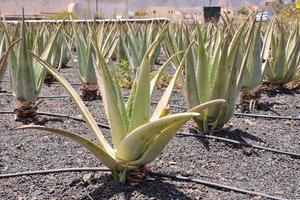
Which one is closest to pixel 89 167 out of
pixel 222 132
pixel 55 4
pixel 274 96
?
pixel 222 132

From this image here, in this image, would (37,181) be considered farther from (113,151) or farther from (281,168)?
(281,168)

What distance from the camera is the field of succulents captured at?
5.98 feet

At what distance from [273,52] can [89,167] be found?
2640mm

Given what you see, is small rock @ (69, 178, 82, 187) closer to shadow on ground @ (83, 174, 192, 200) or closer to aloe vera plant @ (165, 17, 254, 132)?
shadow on ground @ (83, 174, 192, 200)

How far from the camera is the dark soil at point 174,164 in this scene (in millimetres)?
1904

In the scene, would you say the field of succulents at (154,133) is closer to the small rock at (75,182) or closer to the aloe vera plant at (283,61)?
the small rock at (75,182)

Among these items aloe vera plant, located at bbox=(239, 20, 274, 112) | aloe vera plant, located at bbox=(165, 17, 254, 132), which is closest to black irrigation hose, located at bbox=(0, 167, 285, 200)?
aloe vera plant, located at bbox=(165, 17, 254, 132)

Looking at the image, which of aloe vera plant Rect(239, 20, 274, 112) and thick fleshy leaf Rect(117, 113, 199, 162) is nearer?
thick fleshy leaf Rect(117, 113, 199, 162)

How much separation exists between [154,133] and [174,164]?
0.54m

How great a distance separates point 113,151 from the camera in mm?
1921

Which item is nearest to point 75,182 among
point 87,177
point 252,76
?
point 87,177

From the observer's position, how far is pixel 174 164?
222cm

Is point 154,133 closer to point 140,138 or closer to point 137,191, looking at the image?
point 140,138

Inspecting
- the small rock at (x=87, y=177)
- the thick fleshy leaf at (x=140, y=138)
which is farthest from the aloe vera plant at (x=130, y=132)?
the small rock at (x=87, y=177)
